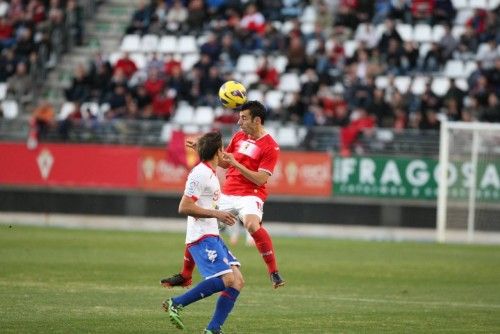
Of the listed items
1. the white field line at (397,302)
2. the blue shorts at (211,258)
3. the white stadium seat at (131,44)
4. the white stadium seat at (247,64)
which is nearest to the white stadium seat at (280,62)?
the white stadium seat at (247,64)

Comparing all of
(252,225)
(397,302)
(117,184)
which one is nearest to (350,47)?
(117,184)

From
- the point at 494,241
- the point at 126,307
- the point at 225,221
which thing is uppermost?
the point at 225,221

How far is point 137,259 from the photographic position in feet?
72.7

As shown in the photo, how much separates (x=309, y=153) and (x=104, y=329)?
1872cm

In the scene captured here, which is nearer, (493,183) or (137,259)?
(137,259)

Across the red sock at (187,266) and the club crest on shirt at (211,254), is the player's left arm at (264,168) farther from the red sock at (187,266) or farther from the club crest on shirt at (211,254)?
the club crest on shirt at (211,254)

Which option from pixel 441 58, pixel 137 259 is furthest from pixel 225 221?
pixel 441 58

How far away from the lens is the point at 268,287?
59.1ft

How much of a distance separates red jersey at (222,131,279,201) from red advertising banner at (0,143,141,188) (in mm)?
15721

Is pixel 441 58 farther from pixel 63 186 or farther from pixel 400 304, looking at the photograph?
pixel 400 304

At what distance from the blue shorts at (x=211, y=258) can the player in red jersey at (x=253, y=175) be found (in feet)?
10.4

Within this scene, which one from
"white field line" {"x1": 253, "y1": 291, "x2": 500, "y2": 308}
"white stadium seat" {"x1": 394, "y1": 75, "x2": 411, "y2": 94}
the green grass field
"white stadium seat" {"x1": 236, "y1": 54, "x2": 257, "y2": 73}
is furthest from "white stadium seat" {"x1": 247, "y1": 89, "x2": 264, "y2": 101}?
"white field line" {"x1": 253, "y1": 291, "x2": 500, "y2": 308}

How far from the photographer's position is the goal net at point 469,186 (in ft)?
95.4

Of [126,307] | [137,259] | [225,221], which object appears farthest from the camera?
[137,259]
